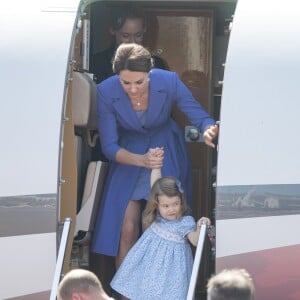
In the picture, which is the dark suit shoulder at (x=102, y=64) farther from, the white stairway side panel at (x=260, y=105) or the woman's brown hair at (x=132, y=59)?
the white stairway side panel at (x=260, y=105)

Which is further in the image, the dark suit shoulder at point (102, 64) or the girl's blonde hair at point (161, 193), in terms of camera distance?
the dark suit shoulder at point (102, 64)

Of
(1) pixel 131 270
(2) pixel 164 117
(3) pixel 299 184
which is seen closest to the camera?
(3) pixel 299 184

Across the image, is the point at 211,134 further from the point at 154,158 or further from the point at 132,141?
the point at 132,141

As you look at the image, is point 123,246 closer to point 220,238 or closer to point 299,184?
point 220,238

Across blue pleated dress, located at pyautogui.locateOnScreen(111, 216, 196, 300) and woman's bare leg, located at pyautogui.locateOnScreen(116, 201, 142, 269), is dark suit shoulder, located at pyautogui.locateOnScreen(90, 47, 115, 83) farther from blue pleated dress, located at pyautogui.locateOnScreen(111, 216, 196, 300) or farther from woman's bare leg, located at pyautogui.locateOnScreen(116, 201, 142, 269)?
blue pleated dress, located at pyautogui.locateOnScreen(111, 216, 196, 300)

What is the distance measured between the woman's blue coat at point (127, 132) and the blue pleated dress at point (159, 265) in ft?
1.11

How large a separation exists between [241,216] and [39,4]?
175cm

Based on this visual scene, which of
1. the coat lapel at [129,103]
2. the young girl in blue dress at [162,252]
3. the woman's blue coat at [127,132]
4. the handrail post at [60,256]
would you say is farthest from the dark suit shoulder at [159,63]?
the handrail post at [60,256]

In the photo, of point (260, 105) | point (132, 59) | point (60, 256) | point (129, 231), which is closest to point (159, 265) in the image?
point (129, 231)

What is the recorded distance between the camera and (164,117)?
20.2ft

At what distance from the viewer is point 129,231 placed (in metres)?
6.05

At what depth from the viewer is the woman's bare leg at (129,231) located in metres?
6.05

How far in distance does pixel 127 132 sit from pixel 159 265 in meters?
1.02

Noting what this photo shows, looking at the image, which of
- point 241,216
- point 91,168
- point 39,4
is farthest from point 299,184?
point 39,4
